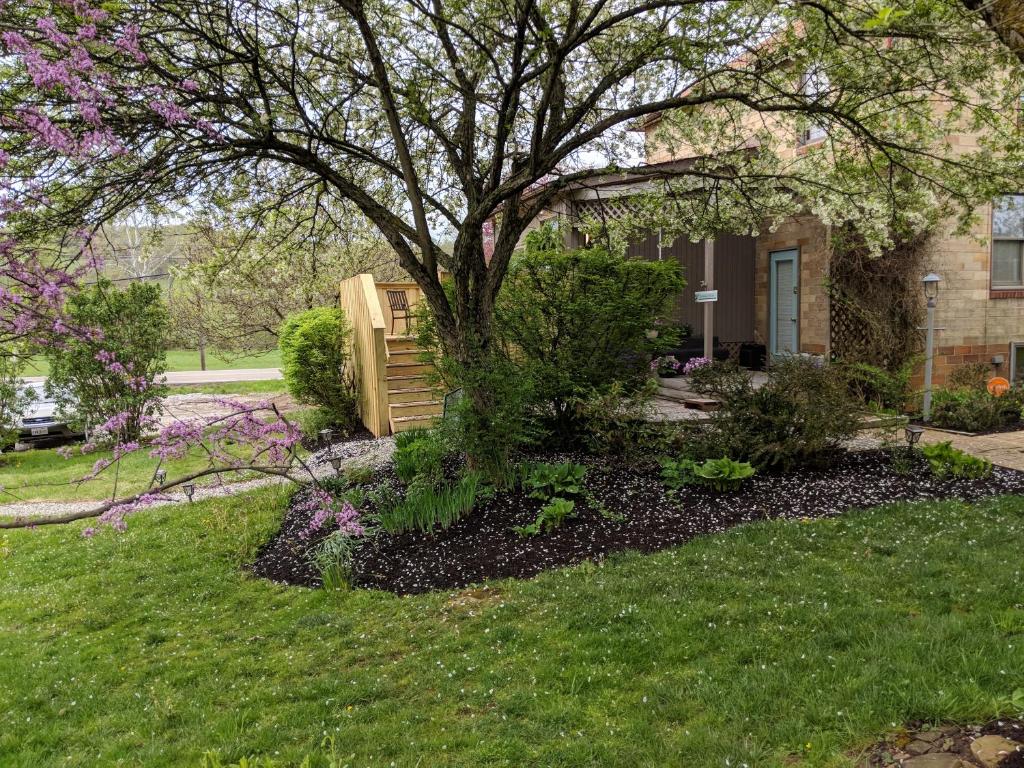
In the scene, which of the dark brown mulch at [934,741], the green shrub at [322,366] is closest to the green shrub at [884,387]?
the dark brown mulch at [934,741]

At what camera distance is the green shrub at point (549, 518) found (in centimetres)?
A: 480

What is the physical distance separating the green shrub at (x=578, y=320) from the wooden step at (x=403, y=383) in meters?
2.79

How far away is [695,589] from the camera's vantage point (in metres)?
3.62

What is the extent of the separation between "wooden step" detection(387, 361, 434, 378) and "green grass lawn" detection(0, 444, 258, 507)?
2.52 m

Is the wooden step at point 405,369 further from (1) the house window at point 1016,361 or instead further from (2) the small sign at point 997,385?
(1) the house window at point 1016,361

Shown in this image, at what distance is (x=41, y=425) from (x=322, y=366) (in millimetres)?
5804

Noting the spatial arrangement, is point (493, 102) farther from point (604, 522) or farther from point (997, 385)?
point (997, 385)

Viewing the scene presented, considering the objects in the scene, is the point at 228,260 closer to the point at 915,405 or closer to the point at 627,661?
the point at 627,661

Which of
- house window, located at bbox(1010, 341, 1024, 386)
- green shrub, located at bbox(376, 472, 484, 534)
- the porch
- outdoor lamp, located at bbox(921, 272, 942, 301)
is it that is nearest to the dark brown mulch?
green shrub, located at bbox(376, 472, 484, 534)

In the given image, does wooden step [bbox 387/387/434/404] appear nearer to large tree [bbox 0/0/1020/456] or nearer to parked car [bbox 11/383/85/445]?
large tree [bbox 0/0/1020/456]

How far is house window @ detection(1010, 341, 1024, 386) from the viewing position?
9586mm

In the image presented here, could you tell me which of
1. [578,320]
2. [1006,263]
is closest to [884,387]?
[578,320]

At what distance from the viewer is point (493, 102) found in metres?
5.83

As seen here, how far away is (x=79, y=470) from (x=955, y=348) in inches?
495
